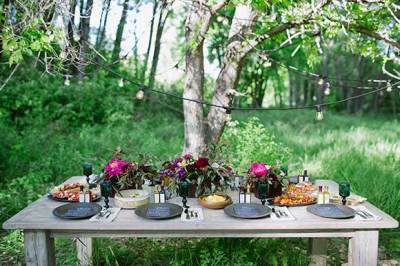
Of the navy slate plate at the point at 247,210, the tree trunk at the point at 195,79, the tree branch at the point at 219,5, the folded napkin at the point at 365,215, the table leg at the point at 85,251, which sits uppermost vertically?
the tree branch at the point at 219,5

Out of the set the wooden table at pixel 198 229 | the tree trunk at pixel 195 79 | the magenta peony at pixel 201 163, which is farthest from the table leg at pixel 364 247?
the tree trunk at pixel 195 79

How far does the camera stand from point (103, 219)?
197 cm

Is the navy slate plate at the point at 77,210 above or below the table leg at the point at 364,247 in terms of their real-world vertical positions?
above

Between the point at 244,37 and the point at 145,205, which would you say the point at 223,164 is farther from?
Answer: the point at 244,37

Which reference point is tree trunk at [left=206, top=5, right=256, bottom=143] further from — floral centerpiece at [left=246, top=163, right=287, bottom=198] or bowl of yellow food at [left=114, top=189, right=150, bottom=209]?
bowl of yellow food at [left=114, top=189, right=150, bottom=209]

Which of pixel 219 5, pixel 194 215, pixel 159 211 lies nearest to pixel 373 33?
pixel 219 5

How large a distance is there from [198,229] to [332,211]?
2.54 ft

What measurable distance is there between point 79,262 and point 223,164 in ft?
4.18

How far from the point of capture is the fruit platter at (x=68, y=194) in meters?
2.34

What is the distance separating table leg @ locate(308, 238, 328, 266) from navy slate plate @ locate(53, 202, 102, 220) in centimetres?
157

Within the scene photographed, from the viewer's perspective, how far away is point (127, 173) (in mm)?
2432

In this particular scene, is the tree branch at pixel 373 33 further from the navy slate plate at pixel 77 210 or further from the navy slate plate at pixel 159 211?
the navy slate plate at pixel 77 210

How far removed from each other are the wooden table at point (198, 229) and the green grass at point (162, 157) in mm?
553

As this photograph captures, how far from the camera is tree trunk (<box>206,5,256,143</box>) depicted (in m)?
3.37
